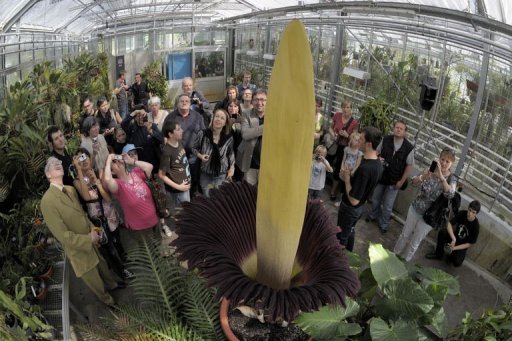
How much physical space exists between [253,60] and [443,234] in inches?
325

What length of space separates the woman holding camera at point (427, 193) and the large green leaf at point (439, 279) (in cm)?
76

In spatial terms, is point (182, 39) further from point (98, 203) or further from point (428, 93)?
point (98, 203)

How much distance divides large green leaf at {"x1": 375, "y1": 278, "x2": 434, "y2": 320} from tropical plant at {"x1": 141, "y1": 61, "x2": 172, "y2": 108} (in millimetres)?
7820

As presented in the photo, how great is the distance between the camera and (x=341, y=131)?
4391 mm

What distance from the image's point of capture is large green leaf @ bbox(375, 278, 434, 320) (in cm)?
201

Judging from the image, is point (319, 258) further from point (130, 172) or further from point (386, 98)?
point (386, 98)

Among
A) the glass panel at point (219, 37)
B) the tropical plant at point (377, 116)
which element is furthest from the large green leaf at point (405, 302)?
the glass panel at point (219, 37)

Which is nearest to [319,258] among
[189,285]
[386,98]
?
[189,285]

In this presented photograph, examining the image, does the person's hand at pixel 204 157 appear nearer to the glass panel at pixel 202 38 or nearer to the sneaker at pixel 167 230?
the sneaker at pixel 167 230

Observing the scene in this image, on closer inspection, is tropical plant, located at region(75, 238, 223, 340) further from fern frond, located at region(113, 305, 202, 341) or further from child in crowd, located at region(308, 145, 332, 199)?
child in crowd, located at region(308, 145, 332, 199)

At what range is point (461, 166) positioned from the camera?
428 cm

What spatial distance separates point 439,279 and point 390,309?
566mm

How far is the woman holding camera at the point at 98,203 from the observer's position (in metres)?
2.52

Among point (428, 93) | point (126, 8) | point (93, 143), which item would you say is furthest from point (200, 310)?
point (126, 8)
